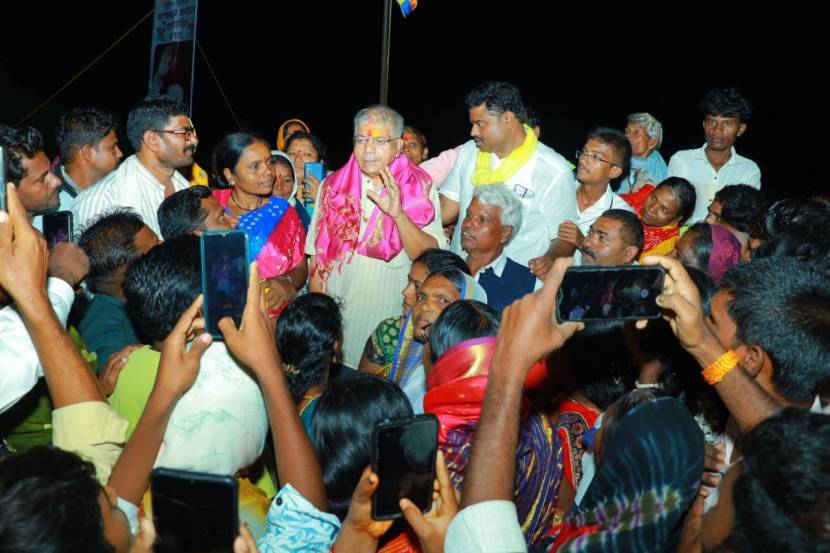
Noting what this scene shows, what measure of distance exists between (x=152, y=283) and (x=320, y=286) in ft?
7.53

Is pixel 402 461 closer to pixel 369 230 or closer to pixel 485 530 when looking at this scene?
pixel 485 530

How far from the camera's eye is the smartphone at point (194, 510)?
134cm

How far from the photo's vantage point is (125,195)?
4129mm

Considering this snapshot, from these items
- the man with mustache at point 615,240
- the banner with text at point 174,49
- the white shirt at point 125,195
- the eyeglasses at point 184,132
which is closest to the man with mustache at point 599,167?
the man with mustache at point 615,240

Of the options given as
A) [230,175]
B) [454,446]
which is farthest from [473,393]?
[230,175]

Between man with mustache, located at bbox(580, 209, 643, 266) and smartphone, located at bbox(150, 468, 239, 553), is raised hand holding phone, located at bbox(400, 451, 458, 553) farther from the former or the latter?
man with mustache, located at bbox(580, 209, 643, 266)

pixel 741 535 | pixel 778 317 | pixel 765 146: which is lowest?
pixel 741 535

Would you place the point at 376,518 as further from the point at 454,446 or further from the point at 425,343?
the point at 425,343

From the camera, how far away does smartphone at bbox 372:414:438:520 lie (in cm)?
149

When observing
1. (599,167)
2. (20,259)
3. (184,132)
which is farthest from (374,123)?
(20,259)

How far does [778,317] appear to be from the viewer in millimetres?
1882

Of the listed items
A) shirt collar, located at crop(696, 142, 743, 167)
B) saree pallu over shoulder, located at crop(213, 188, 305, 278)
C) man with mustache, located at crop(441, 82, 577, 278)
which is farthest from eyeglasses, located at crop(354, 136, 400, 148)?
shirt collar, located at crop(696, 142, 743, 167)

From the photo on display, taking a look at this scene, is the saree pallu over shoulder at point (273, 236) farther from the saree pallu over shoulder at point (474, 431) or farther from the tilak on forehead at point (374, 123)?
the saree pallu over shoulder at point (474, 431)

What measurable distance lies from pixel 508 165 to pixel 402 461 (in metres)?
3.35
